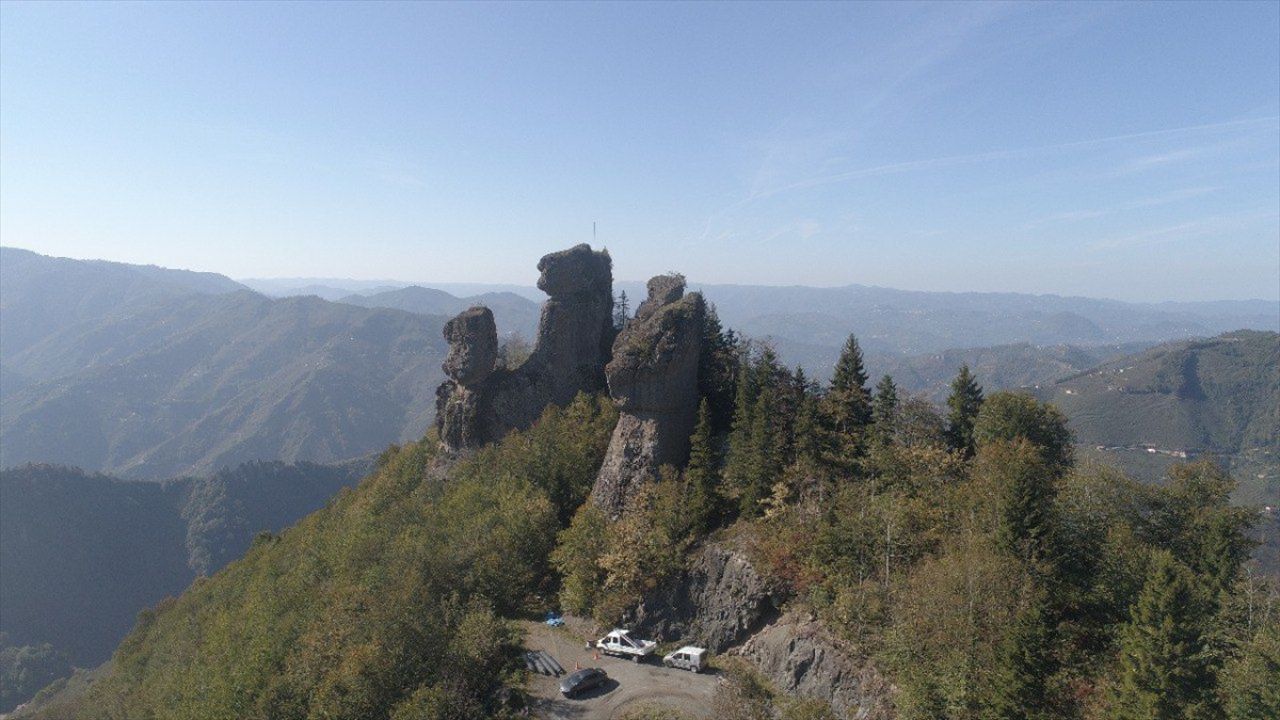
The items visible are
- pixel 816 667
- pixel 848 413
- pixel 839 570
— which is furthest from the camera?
pixel 848 413

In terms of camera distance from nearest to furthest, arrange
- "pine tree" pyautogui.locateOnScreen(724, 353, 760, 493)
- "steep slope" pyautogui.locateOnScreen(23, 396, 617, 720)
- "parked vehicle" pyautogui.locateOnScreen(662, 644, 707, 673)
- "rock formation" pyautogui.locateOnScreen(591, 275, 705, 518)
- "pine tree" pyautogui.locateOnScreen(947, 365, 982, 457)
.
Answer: "parked vehicle" pyautogui.locateOnScreen(662, 644, 707, 673) → "steep slope" pyautogui.locateOnScreen(23, 396, 617, 720) → "pine tree" pyautogui.locateOnScreen(947, 365, 982, 457) → "pine tree" pyautogui.locateOnScreen(724, 353, 760, 493) → "rock formation" pyautogui.locateOnScreen(591, 275, 705, 518)

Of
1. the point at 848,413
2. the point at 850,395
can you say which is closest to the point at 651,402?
the point at 850,395

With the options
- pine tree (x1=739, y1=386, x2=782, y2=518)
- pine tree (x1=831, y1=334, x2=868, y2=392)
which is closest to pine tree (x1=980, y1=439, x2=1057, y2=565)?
pine tree (x1=739, y1=386, x2=782, y2=518)

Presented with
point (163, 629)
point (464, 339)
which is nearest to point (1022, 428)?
point (464, 339)

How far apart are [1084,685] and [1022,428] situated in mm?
14545

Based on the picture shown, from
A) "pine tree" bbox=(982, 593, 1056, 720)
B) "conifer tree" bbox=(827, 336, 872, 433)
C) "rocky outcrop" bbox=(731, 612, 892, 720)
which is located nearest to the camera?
"pine tree" bbox=(982, 593, 1056, 720)

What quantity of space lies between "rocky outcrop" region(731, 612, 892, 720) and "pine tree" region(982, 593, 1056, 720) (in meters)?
4.69

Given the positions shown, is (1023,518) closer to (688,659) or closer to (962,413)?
(962,413)

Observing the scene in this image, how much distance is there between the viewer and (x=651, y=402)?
149ft

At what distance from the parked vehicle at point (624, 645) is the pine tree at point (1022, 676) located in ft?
56.5

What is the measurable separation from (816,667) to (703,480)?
12886mm

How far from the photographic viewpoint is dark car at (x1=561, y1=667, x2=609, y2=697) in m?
31.2

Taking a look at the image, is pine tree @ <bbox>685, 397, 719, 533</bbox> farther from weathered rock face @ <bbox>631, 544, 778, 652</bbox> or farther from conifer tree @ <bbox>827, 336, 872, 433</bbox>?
conifer tree @ <bbox>827, 336, 872, 433</bbox>

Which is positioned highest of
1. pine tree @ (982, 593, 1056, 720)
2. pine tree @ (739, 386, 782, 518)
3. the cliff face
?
pine tree @ (739, 386, 782, 518)
